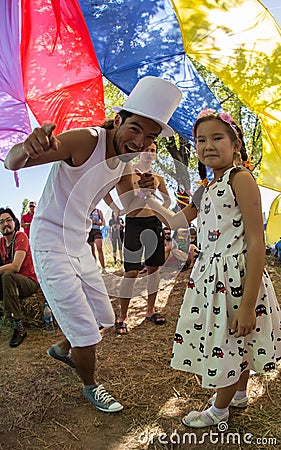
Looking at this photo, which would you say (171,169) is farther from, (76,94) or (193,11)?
(76,94)

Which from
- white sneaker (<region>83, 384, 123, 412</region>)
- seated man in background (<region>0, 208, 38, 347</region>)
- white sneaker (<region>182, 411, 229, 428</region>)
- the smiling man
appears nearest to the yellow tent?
the smiling man

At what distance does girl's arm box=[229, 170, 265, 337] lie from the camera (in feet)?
5.11

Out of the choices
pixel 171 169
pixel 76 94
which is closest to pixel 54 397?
pixel 171 169

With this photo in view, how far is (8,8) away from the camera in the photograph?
3.26 metres

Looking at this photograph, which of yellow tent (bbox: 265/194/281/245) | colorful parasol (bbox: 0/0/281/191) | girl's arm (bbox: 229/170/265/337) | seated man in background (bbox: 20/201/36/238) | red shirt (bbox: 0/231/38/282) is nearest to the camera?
girl's arm (bbox: 229/170/265/337)

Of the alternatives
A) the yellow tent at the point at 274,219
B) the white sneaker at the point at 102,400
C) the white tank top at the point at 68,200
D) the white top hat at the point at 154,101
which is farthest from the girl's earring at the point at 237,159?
the yellow tent at the point at 274,219

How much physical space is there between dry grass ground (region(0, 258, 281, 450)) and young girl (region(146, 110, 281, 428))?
220 millimetres

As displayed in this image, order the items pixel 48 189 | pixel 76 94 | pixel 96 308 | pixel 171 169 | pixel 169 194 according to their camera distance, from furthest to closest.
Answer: pixel 76 94 → pixel 171 169 → pixel 169 194 → pixel 96 308 → pixel 48 189

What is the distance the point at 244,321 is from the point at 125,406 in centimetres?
91

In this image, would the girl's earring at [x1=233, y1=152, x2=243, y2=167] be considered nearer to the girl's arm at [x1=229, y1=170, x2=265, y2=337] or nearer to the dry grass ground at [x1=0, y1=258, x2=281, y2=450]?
the girl's arm at [x1=229, y1=170, x2=265, y2=337]

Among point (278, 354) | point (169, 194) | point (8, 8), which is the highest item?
point (8, 8)

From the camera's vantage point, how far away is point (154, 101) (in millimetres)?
1874

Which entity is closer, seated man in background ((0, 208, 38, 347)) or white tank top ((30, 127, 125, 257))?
white tank top ((30, 127, 125, 257))

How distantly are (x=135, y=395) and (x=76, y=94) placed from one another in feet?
8.66
